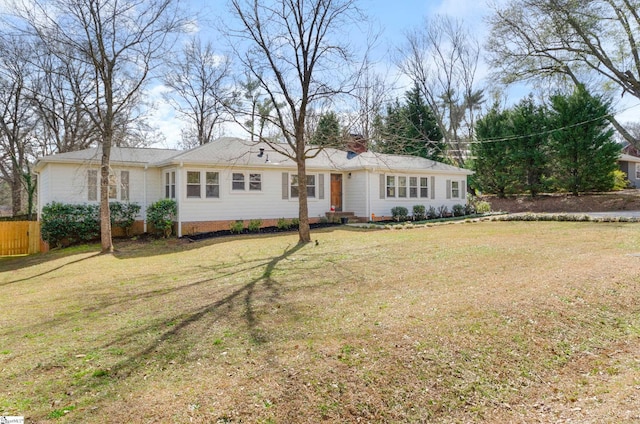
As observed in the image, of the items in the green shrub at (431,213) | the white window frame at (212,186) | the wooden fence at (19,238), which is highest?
the white window frame at (212,186)

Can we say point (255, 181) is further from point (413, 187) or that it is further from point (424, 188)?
point (424, 188)

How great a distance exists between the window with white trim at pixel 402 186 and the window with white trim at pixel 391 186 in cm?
36

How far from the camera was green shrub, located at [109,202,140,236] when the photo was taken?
50.9 feet

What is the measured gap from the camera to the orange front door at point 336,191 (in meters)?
19.6

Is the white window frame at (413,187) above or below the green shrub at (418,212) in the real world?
above

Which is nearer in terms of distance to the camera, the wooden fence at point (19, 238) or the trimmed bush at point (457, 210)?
the wooden fence at point (19, 238)

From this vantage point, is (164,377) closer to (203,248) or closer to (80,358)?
(80,358)

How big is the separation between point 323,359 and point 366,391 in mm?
640

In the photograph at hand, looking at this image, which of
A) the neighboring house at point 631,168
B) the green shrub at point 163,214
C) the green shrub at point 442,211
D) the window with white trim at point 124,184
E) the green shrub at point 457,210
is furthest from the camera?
the neighboring house at point 631,168

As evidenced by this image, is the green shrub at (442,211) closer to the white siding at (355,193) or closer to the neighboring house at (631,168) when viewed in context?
the white siding at (355,193)

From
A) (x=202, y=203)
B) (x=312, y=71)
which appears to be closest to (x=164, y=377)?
(x=312, y=71)

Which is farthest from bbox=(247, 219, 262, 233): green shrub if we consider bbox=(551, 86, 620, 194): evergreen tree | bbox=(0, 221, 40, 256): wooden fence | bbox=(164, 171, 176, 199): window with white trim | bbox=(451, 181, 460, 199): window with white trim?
bbox=(551, 86, 620, 194): evergreen tree

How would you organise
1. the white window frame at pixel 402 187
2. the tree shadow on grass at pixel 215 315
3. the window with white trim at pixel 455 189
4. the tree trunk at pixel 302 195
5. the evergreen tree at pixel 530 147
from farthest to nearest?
the evergreen tree at pixel 530 147
the window with white trim at pixel 455 189
the white window frame at pixel 402 187
the tree trunk at pixel 302 195
the tree shadow on grass at pixel 215 315

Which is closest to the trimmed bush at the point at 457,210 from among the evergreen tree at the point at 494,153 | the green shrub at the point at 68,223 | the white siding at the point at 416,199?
the white siding at the point at 416,199
